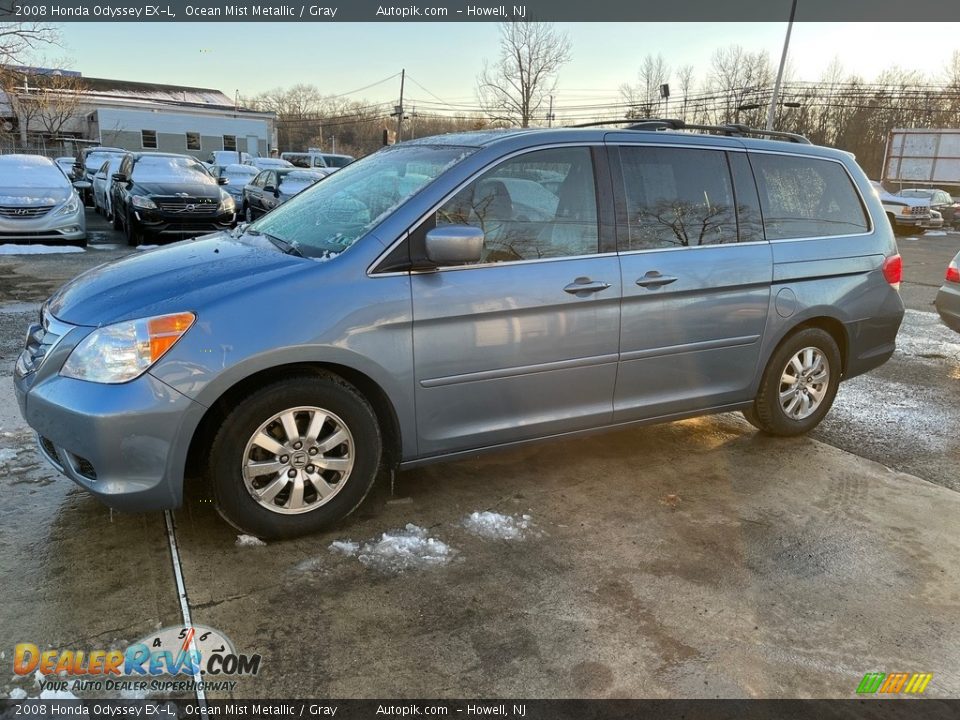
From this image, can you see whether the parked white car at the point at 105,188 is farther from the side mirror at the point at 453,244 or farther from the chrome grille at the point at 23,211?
the side mirror at the point at 453,244

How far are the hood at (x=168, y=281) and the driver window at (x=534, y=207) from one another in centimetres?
83

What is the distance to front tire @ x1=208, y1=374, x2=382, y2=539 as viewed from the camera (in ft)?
9.82

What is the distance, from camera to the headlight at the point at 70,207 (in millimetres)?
11336

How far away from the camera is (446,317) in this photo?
325 centimetres

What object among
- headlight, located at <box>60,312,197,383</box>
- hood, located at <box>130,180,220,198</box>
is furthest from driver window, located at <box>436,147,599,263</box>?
hood, located at <box>130,180,220,198</box>

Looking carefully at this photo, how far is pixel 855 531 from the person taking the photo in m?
3.52

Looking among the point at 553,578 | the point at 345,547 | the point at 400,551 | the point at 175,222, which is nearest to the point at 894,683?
the point at 553,578

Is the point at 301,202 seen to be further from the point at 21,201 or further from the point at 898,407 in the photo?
the point at 21,201

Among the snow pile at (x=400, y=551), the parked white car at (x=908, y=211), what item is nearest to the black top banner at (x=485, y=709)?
the snow pile at (x=400, y=551)

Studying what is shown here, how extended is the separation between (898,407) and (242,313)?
193 inches

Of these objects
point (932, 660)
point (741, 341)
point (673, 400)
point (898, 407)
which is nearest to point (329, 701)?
point (932, 660)

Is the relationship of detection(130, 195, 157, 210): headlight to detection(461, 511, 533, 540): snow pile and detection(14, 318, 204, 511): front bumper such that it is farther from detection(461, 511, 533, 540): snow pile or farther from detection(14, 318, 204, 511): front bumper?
detection(461, 511, 533, 540): snow pile

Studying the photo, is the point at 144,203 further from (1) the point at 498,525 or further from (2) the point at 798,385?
(2) the point at 798,385

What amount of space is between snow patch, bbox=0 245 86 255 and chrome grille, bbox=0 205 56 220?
0.45 metres
